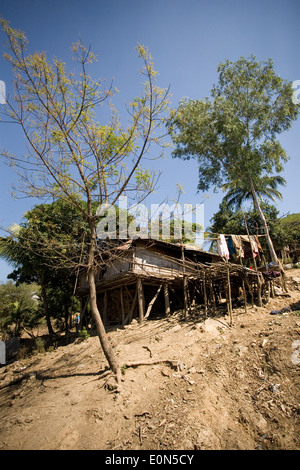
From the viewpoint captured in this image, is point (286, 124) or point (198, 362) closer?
point (198, 362)

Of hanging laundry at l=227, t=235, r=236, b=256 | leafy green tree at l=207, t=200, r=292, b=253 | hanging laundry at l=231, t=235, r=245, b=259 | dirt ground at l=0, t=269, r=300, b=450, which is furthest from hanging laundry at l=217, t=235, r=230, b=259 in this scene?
leafy green tree at l=207, t=200, r=292, b=253

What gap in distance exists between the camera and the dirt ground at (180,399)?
439 cm

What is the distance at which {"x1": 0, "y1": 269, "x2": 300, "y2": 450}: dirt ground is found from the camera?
439cm

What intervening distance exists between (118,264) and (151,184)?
30.8 ft

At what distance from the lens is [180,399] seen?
5.42 m

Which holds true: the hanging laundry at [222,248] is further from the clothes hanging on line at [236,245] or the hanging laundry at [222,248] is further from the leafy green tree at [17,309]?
the leafy green tree at [17,309]

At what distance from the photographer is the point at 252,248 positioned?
37.1 ft

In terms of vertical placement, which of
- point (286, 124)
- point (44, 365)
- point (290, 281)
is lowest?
point (44, 365)

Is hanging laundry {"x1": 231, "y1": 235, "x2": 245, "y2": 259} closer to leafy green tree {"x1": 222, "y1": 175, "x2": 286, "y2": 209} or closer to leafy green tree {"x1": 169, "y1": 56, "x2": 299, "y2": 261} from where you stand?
leafy green tree {"x1": 169, "y1": 56, "x2": 299, "y2": 261}

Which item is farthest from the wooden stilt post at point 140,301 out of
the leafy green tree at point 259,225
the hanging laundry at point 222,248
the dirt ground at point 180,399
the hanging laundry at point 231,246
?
the leafy green tree at point 259,225

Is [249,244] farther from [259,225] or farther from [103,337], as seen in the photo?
[259,225]
